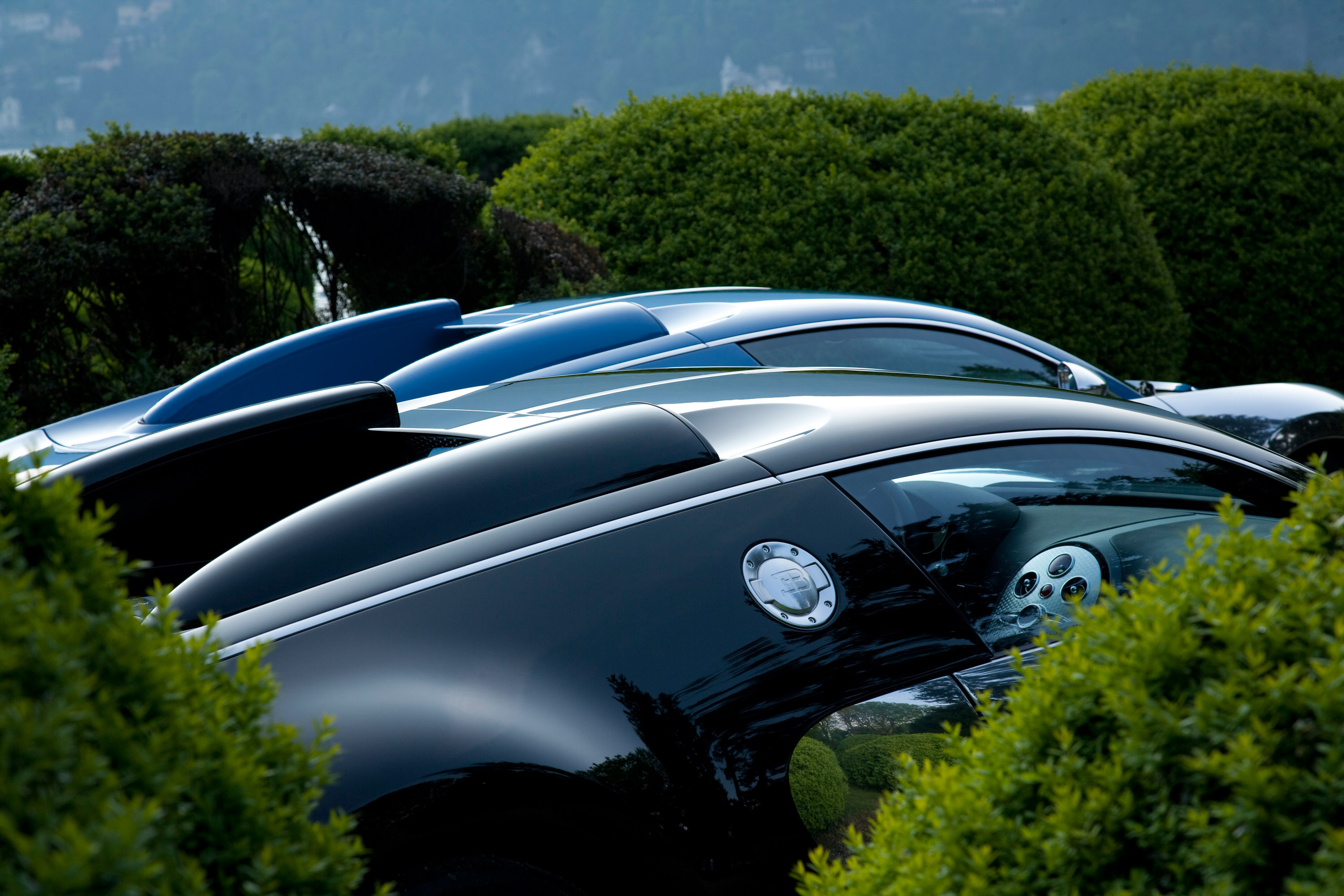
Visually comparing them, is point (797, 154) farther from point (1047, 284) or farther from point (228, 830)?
point (228, 830)

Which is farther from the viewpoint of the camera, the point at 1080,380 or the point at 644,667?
the point at 1080,380

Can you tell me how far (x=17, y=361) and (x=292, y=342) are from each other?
3.46 meters

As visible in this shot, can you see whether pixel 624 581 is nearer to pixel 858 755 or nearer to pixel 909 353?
pixel 858 755

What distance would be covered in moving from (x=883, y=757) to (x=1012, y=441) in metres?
0.81

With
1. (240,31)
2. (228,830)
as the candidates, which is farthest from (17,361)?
(240,31)

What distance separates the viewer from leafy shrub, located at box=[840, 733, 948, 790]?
1842mm

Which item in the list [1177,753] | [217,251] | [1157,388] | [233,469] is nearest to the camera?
[1177,753]

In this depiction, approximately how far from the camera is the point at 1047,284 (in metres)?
8.65

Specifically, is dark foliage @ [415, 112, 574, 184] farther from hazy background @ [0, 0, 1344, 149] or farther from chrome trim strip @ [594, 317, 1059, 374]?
chrome trim strip @ [594, 317, 1059, 374]

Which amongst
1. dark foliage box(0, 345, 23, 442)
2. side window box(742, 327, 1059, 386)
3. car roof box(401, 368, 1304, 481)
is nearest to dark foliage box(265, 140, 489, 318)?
dark foliage box(0, 345, 23, 442)

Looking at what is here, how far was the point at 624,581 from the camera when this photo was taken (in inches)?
71.5

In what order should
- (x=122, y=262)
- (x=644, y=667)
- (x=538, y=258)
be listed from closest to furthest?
1. (x=644, y=667)
2. (x=122, y=262)
3. (x=538, y=258)

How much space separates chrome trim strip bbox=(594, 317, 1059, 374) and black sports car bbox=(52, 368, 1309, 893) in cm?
130

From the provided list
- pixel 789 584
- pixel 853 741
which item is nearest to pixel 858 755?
pixel 853 741
